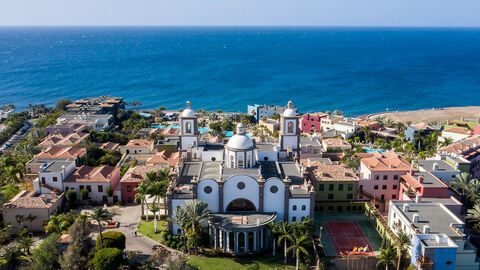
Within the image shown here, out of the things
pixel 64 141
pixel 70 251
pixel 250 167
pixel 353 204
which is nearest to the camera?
pixel 70 251

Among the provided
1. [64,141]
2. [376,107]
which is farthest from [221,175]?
[376,107]

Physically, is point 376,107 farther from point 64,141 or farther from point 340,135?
point 64,141

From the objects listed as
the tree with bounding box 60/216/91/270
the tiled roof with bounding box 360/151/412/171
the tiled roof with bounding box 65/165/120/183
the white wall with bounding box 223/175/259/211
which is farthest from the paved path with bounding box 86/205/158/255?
the tiled roof with bounding box 360/151/412/171

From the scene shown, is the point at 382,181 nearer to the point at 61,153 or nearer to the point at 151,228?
the point at 151,228

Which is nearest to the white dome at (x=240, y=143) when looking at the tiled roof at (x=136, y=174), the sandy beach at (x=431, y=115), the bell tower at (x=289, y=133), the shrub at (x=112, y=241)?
the bell tower at (x=289, y=133)

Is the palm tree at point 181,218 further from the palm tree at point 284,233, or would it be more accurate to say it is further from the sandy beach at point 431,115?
the sandy beach at point 431,115
